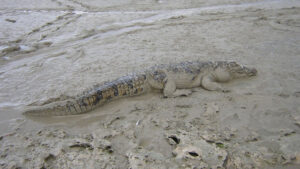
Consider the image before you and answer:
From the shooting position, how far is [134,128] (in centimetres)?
296

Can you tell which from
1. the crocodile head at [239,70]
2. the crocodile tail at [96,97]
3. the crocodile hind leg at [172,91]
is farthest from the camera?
the crocodile head at [239,70]

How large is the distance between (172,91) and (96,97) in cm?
142

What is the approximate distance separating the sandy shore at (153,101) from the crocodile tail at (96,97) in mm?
101

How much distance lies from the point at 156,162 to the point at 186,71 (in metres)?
2.27

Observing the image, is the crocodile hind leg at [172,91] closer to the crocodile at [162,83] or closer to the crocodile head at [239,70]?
the crocodile at [162,83]

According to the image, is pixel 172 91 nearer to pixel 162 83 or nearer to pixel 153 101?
pixel 162 83

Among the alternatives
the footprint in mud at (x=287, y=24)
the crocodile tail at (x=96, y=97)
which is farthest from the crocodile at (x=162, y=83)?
A: the footprint in mud at (x=287, y=24)

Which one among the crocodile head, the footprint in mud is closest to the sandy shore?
the footprint in mud

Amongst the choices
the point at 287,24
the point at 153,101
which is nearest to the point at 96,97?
the point at 153,101

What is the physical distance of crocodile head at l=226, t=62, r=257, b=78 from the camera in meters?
4.38

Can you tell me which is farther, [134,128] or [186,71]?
[186,71]

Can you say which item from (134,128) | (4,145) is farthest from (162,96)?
(4,145)

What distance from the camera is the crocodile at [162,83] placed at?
130 inches

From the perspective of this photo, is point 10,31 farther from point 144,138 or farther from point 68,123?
point 144,138
